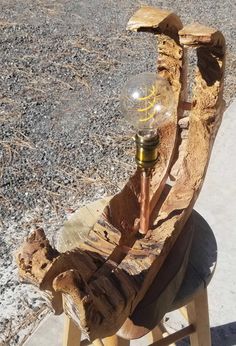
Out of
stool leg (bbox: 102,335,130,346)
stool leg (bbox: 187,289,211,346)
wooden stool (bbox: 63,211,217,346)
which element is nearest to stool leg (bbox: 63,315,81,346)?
wooden stool (bbox: 63,211,217,346)

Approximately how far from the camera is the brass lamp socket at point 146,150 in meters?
1.83

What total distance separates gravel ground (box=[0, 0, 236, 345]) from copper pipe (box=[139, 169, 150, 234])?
1.06m

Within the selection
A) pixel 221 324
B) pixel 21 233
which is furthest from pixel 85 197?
pixel 221 324

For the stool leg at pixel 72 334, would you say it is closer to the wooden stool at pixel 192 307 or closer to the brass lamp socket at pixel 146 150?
the wooden stool at pixel 192 307

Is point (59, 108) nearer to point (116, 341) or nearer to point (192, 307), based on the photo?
point (192, 307)

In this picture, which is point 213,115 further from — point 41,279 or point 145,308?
point 41,279

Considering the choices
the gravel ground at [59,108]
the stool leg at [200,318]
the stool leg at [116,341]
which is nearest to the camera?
the stool leg at [116,341]

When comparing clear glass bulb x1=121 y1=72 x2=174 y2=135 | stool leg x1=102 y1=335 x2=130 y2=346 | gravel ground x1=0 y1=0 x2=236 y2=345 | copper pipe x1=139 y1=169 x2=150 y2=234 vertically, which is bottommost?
gravel ground x1=0 y1=0 x2=236 y2=345

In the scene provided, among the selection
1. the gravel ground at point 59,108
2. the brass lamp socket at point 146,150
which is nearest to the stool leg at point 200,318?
the brass lamp socket at point 146,150

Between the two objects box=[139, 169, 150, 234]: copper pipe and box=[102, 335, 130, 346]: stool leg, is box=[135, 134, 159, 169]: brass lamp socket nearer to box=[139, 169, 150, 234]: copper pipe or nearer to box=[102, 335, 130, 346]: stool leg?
box=[139, 169, 150, 234]: copper pipe

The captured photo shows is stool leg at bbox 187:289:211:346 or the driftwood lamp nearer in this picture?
the driftwood lamp

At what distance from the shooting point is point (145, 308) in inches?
73.6

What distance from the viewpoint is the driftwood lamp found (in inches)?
62.1

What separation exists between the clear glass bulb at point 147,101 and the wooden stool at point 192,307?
507 mm
